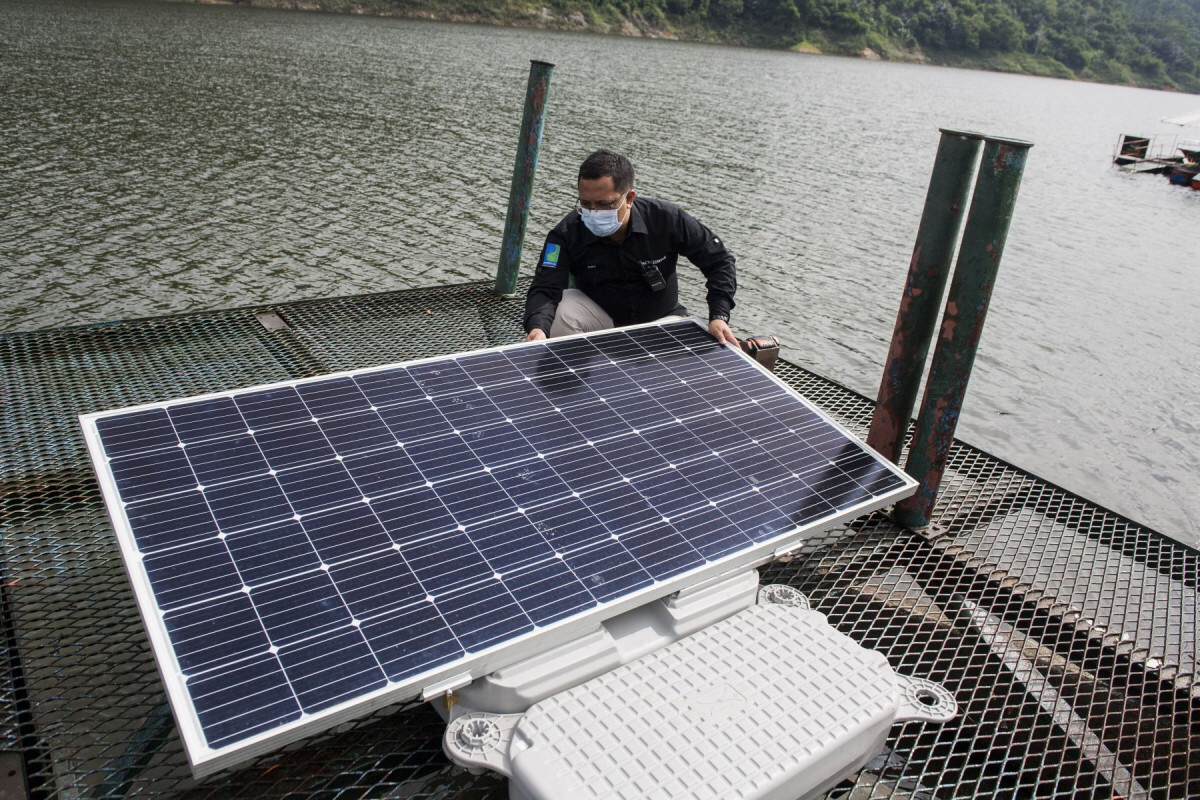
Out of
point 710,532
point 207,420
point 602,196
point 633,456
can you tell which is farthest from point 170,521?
point 602,196

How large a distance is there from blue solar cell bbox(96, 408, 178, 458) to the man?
90.9 inches

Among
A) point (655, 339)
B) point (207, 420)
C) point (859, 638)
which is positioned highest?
point (655, 339)

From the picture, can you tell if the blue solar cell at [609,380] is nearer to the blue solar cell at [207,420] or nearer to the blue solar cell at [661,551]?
the blue solar cell at [661,551]

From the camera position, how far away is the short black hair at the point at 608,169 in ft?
17.4

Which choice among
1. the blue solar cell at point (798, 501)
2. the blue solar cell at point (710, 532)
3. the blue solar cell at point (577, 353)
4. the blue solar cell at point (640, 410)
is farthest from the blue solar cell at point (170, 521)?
the blue solar cell at point (798, 501)

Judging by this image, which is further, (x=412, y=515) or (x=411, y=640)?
(x=412, y=515)

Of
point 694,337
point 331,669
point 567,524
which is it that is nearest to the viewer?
point 331,669

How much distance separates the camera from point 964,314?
4.64 metres

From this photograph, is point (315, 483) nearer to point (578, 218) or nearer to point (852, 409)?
point (578, 218)

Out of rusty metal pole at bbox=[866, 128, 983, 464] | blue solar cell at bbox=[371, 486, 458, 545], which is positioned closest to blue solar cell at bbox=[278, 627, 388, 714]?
blue solar cell at bbox=[371, 486, 458, 545]

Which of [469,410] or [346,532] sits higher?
[469,410]

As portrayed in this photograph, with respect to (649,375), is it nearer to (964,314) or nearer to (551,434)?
(551,434)

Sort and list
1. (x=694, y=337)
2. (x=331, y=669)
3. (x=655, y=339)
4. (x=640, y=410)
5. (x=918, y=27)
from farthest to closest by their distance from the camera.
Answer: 1. (x=918, y=27)
2. (x=694, y=337)
3. (x=655, y=339)
4. (x=640, y=410)
5. (x=331, y=669)

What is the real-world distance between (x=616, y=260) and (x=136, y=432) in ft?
11.3
